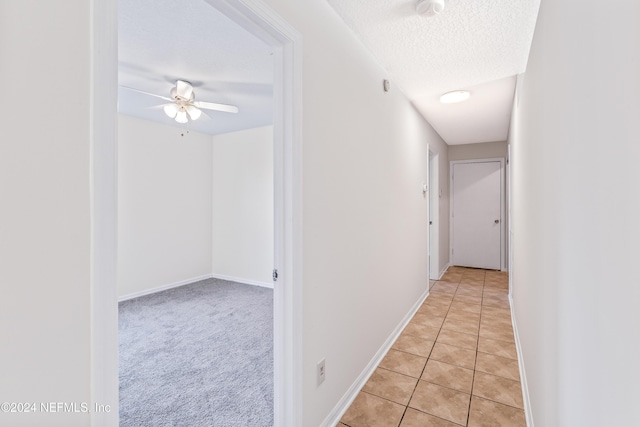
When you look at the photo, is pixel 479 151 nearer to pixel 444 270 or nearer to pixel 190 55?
pixel 444 270

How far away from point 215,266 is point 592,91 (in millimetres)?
5190

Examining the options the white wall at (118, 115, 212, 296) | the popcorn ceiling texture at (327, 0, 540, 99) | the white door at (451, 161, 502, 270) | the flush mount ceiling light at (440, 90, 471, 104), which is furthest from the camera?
the white door at (451, 161, 502, 270)

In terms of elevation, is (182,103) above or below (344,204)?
above

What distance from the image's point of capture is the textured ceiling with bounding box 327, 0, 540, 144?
1636 mm

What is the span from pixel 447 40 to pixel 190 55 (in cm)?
189

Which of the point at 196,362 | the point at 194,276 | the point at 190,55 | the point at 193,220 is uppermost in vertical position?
the point at 190,55

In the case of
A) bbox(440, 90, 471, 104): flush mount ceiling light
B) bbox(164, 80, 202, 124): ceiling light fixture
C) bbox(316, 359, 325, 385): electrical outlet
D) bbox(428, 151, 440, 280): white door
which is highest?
bbox(440, 90, 471, 104): flush mount ceiling light

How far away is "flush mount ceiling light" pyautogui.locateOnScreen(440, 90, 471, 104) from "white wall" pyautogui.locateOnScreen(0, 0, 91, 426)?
301 cm

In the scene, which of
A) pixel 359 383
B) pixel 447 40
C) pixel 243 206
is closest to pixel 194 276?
pixel 243 206

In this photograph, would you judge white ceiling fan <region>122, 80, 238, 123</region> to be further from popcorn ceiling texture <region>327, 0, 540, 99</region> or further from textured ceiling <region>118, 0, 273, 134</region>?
popcorn ceiling texture <region>327, 0, 540, 99</region>

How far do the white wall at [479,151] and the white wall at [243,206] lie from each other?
3.55m

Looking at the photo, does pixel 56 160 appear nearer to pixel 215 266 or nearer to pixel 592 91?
pixel 592 91

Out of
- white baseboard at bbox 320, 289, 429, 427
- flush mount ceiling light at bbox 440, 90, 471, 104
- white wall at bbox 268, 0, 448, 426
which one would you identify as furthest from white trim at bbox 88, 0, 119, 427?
flush mount ceiling light at bbox 440, 90, 471, 104

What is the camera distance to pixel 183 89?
2.74 metres
